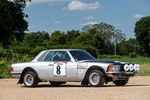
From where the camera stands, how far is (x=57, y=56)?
69.3ft

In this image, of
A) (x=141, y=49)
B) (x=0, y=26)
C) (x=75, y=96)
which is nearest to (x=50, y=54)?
(x=75, y=96)

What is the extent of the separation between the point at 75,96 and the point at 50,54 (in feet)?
20.9

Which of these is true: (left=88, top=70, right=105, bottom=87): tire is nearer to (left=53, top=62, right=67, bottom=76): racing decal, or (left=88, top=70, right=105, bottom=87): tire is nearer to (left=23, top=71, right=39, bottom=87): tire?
(left=53, top=62, right=67, bottom=76): racing decal

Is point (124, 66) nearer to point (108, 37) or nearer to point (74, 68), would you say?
point (74, 68)

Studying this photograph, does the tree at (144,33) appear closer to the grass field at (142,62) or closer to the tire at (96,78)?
the grass field at (142,62)

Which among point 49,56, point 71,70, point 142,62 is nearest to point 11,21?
point 142,62

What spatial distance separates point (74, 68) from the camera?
66.5 feet

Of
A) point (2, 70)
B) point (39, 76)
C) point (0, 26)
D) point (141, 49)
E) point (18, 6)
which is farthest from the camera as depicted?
point (141, 49)

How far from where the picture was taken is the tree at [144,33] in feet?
512

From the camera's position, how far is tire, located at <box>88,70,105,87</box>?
19781mm

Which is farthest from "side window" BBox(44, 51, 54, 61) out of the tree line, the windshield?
the tree line

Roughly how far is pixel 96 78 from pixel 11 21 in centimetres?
5142

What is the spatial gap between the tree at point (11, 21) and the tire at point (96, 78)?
49.7 meters

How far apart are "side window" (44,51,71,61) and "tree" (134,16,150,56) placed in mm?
132877
